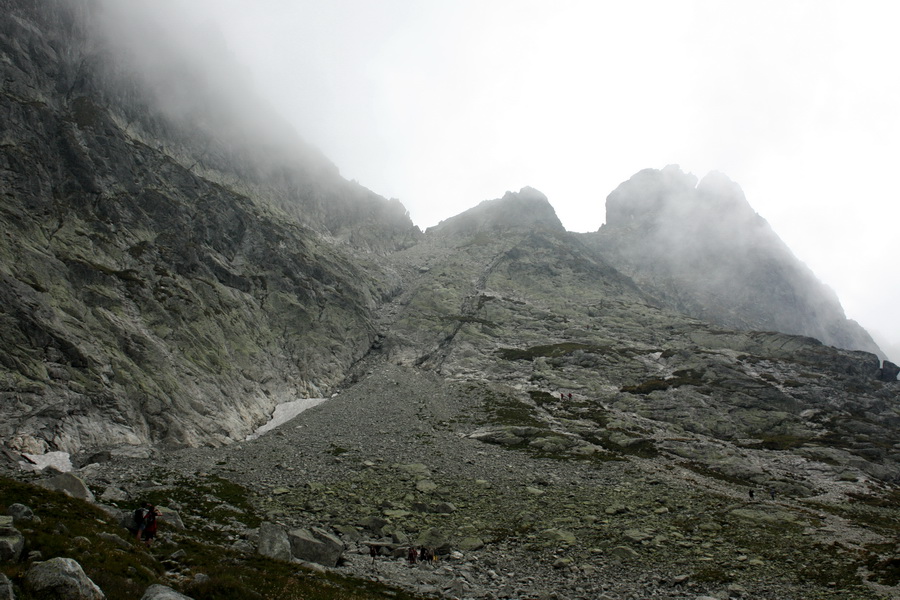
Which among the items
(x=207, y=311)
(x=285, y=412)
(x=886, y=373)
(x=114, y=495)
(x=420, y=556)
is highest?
(x=886, y=373)

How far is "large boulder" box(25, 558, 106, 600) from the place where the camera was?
469 inches

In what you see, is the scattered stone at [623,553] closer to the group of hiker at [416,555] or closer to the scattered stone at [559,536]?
the scattered stone at [559,536]

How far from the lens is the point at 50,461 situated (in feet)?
130

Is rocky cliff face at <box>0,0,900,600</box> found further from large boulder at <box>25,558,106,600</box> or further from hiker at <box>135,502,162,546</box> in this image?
large boulder at <box>25,558,106,600</box>

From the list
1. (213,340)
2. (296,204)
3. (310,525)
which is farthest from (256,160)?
(310,525)

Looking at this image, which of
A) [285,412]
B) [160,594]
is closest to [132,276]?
[285,412]

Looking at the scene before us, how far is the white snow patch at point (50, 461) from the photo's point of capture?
37.8 m

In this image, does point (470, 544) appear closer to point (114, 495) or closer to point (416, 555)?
point (416, 555)

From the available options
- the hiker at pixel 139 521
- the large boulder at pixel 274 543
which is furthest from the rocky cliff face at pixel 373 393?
the hiker at pixel 139 521

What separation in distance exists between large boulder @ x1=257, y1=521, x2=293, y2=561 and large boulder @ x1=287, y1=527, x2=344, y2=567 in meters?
0.66

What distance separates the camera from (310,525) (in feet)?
105

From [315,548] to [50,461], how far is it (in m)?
28.6

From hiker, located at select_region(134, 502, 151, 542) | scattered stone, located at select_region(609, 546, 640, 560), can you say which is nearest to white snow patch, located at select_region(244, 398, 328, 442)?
hiker, located at select_region(134, 502, 151, 542)

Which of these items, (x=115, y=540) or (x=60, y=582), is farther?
(x=115, y=540)
